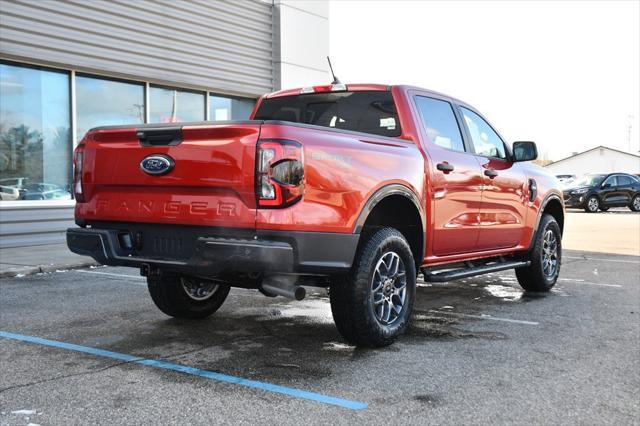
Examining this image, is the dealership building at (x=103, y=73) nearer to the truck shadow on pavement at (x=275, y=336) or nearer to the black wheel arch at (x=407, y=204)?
the truck shadow on pavement at (x=275, y=336)

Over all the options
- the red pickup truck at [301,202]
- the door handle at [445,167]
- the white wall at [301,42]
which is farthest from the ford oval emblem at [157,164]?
the white wall at [301,42]

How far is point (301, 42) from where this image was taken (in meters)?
16.8

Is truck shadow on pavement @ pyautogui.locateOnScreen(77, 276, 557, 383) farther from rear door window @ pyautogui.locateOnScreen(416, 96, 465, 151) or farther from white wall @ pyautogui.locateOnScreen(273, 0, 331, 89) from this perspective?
white wall @ pyautogui.locateOnScreen(273, 0, 331, 89)

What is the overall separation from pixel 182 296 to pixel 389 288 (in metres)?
1.83

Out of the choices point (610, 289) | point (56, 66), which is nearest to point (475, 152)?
point (610, 289)

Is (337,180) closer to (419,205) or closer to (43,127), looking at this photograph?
(419,205)

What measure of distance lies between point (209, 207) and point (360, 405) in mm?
1536

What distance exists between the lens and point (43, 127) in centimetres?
1201

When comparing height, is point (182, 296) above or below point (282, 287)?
below

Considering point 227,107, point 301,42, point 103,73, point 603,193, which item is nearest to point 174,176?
point 103,73

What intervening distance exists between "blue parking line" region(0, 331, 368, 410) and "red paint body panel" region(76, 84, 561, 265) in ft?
3.01

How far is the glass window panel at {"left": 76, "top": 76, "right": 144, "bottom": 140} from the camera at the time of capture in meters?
12.6

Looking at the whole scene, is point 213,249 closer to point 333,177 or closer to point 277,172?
point 277,172

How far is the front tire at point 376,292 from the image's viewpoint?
4.67 metres
